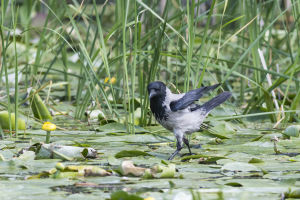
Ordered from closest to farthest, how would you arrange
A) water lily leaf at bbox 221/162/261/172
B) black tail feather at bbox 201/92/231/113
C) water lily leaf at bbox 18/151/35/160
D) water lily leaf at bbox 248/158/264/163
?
water lily leaf at bbox 221/162/261/172 → water lily leaf at bbox 248/158/264/163 → water lily leaf at bbox 18/151/35/160 → black tail feather at bbox 201/92/231/113

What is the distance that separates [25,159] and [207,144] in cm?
126

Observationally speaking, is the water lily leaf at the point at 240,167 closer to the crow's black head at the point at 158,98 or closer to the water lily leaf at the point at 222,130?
the crow's black head at the point at 158,98

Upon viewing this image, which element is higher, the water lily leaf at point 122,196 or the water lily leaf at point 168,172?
the water lily leaf at point 168,172

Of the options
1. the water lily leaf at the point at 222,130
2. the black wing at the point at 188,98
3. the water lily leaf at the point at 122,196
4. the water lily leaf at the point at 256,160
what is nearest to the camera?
the water lily leaf at the point at 122,196

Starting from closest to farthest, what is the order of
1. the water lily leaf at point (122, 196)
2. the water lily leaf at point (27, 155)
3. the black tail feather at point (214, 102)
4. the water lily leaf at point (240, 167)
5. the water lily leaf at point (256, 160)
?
the water lily leaf at point (122, 196) < the water lily leaf at point (240, 167) < the water lily leaf at point (256, 160) < the water lily leaf at point (27, 155) < the black tail feather at point (214, 102)

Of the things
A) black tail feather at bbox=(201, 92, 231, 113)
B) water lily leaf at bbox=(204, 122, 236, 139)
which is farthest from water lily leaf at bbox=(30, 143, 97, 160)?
water lily leaf at bbox=(204, 122, 236, 139)

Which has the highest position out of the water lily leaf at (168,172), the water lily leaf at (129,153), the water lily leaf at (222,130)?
the water lily leaf at (222,130)

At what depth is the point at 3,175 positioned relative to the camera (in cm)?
239

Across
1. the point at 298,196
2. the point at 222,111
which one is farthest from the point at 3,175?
the point at 222,111

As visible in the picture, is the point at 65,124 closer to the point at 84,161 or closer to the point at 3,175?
the point at 84,161

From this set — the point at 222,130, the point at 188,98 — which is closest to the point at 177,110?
the point at 188,98

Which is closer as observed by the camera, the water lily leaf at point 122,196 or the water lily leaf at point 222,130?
the water lily leaf at point 122,196

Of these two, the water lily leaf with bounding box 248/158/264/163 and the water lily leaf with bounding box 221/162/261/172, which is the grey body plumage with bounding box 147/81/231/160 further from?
the water lily leaf with bounding box 221/162/261/172

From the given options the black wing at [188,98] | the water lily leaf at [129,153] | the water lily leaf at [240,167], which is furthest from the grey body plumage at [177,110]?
the water lily leaf at [240,167]
